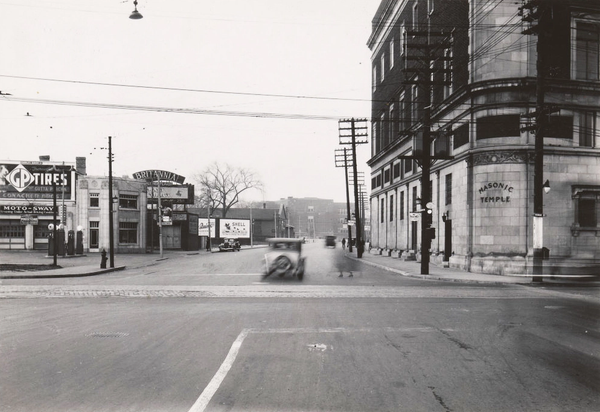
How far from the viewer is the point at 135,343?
8.85 metres

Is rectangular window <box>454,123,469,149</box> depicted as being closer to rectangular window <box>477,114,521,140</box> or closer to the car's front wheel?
rectangular window <box>477,114,521,140</box>

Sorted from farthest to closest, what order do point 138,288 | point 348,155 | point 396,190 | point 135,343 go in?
point 348,155
point 396,190
point 138,288
point 135,343

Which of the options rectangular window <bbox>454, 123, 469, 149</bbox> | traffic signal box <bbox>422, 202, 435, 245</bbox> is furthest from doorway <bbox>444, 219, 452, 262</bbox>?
traffic signal box <bbox>422, 202, 435, 245</bbox>

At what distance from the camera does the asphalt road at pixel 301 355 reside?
5.90 m

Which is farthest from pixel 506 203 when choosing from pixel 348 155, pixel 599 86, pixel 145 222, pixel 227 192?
pixel 227 192

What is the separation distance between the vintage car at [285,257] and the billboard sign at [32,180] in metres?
36.1

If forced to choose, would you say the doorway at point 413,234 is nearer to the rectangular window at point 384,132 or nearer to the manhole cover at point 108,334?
the rectangular window at point 384,132

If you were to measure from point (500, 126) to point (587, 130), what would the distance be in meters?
4.23

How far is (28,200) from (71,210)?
13.5 ft

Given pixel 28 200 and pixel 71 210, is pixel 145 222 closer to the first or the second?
pixel 71 210

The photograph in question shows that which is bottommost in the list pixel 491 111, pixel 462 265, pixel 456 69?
pixel 462 265

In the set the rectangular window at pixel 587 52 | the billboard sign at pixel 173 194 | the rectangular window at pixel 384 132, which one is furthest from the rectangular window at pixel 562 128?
the billboard sign at pixel 173 194

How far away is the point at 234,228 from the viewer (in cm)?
9356

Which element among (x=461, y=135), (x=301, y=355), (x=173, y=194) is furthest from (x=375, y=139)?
(x=301, y=355)
